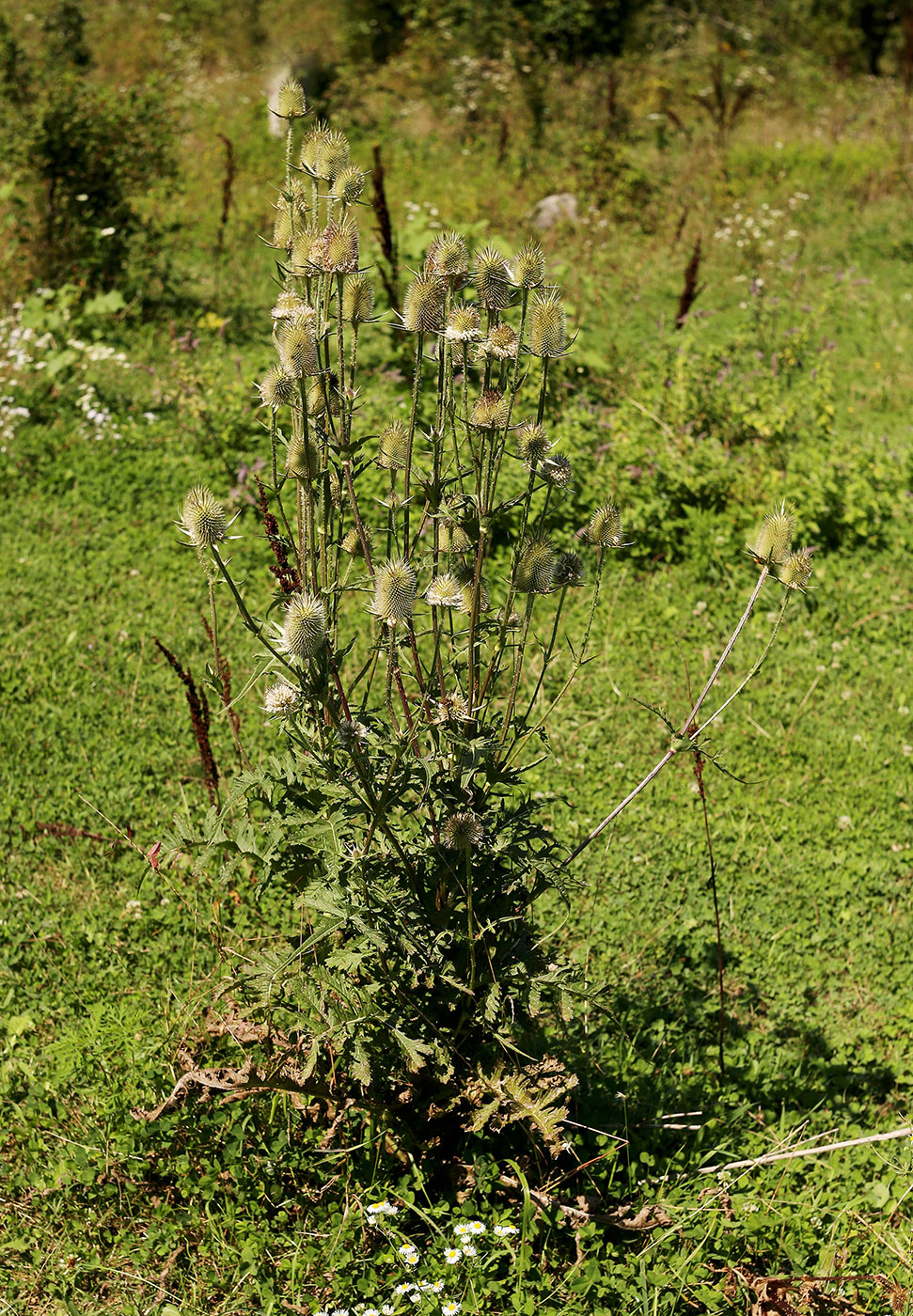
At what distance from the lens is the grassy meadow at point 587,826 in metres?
2.34

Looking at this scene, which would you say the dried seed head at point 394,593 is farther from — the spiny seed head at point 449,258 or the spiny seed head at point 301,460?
the spiny seed head at point 449,258

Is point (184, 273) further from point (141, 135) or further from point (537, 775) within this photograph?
point (537, 775)

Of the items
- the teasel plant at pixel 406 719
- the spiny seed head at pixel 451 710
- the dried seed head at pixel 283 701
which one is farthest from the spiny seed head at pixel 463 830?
the dried seed head at pixel 283 701

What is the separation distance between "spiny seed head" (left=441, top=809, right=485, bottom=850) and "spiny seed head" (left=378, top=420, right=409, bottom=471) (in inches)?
25.1

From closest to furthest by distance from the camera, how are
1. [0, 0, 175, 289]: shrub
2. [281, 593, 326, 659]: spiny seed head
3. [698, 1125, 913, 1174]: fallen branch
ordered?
[281, 593, 326, 659]: spiny seed head < [698, 1125, 913, 1174]: fallen branch < [0, 0, 175, 289]: shrub

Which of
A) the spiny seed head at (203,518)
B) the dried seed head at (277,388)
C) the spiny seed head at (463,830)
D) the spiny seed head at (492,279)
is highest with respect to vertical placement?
the spiny seed head at (492,279)

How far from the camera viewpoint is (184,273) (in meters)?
7.34

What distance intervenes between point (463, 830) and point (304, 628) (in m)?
0.53

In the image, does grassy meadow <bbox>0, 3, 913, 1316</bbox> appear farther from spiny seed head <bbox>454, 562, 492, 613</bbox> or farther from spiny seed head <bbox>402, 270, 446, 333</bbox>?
spiny seed head <bbox>402, 270, 446, 333</bbox>

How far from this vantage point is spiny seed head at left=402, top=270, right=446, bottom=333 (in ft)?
5.99

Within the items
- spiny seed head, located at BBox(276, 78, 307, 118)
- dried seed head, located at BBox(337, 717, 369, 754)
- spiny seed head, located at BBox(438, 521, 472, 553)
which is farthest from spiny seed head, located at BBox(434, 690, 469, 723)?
spiny seed head, located at BBox(276, 78, 307, 118)

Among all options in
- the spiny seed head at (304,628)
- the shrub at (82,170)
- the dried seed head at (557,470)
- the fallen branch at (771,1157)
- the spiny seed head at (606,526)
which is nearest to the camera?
the spiny seed head at (304,628)

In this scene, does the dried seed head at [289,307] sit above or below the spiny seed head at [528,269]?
below

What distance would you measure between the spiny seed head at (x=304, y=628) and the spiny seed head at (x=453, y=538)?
13.7 inches
